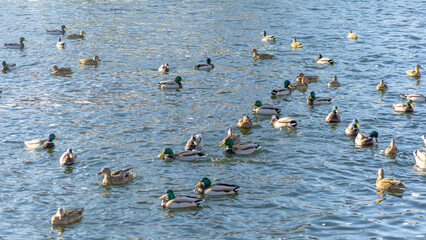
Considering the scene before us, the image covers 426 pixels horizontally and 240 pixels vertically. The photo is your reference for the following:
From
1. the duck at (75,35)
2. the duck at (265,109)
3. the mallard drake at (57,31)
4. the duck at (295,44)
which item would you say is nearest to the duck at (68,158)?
the duck at (265,109)

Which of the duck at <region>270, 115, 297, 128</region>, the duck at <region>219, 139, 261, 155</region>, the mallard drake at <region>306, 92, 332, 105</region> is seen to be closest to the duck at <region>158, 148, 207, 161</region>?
the duck at <region>219, 139, 261, 155</region>

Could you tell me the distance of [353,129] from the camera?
2745 cm

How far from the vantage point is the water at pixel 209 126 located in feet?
66.5

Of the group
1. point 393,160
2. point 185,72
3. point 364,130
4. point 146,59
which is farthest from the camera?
point 146,59

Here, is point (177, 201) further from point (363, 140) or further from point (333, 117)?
point (333, 117)

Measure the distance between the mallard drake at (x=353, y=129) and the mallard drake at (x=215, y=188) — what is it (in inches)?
313

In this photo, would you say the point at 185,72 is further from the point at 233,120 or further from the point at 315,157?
the point at 315,157

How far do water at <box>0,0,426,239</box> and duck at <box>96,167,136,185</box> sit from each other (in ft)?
0.87

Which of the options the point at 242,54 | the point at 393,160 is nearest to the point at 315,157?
the point at 393,160

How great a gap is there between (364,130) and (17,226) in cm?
1596

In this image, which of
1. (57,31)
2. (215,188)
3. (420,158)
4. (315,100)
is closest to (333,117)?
(315,100)

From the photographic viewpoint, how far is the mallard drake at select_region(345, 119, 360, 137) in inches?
1079

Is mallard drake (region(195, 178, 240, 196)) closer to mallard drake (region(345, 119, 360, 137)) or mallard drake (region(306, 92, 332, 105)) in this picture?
mallard drake (region(345, 119, 360, 137))

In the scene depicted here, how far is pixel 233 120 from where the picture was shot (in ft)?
97.9
